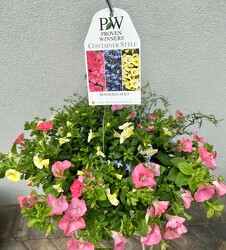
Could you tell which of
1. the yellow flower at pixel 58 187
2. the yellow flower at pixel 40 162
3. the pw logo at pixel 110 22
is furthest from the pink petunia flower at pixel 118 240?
the pw logo at pixel 110 22

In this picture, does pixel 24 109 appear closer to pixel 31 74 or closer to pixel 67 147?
pixel 31 74

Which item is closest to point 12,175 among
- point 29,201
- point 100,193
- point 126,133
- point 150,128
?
point 29,201

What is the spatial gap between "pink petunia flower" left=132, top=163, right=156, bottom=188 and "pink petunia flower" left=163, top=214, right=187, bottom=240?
0.16 m

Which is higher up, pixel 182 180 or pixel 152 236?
pixel 182 180

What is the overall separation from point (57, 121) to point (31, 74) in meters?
0.39

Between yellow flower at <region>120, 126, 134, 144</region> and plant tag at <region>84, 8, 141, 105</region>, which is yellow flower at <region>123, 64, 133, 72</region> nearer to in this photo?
plant tag at <region>84, 8, 141, 105</region>

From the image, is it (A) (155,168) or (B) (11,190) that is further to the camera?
(B) (11,190)

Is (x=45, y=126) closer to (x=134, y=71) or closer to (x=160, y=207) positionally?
(x=134, y=71)

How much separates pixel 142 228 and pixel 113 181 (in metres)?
0.18

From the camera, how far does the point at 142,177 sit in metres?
0.87

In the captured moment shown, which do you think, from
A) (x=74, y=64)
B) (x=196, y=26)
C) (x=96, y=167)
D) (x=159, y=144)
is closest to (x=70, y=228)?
(x=96, y=167)

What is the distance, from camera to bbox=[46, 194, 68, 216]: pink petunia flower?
88 centimetres

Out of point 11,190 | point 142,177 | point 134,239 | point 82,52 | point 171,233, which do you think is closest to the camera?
point 142,177

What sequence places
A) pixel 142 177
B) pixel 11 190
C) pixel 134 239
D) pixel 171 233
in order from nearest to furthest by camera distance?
pixel 142 177 < pixel 171 233 < pixel 134 239 < pixel 11 190
